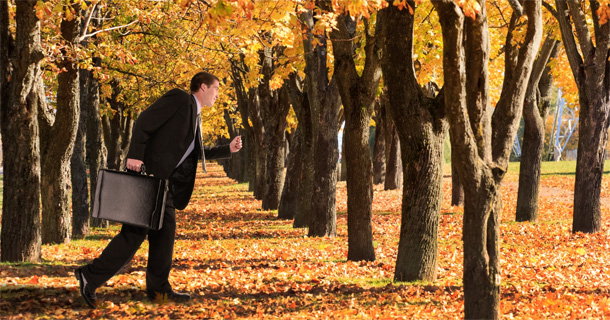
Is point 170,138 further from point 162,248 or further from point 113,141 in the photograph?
point 113,141

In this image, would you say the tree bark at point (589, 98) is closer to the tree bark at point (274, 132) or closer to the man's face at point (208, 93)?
the man's face at point (208, 93)

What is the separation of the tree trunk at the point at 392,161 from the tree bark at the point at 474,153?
70.0 feet

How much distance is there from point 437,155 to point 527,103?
348 inches

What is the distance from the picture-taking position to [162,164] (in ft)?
20.6

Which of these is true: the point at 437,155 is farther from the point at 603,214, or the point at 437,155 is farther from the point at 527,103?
the point at 603,214

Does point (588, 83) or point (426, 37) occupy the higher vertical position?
point (426, 37)

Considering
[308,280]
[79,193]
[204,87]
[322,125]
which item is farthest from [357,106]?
[79,193]

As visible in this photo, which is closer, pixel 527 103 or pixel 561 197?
pixel 527 103

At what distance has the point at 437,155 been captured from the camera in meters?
8.19

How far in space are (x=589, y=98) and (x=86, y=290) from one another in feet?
35.8

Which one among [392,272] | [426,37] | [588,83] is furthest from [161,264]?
[426,37]

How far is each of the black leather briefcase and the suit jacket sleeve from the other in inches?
8.8

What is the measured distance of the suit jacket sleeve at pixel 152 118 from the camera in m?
6.15

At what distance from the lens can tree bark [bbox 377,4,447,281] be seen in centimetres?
795
